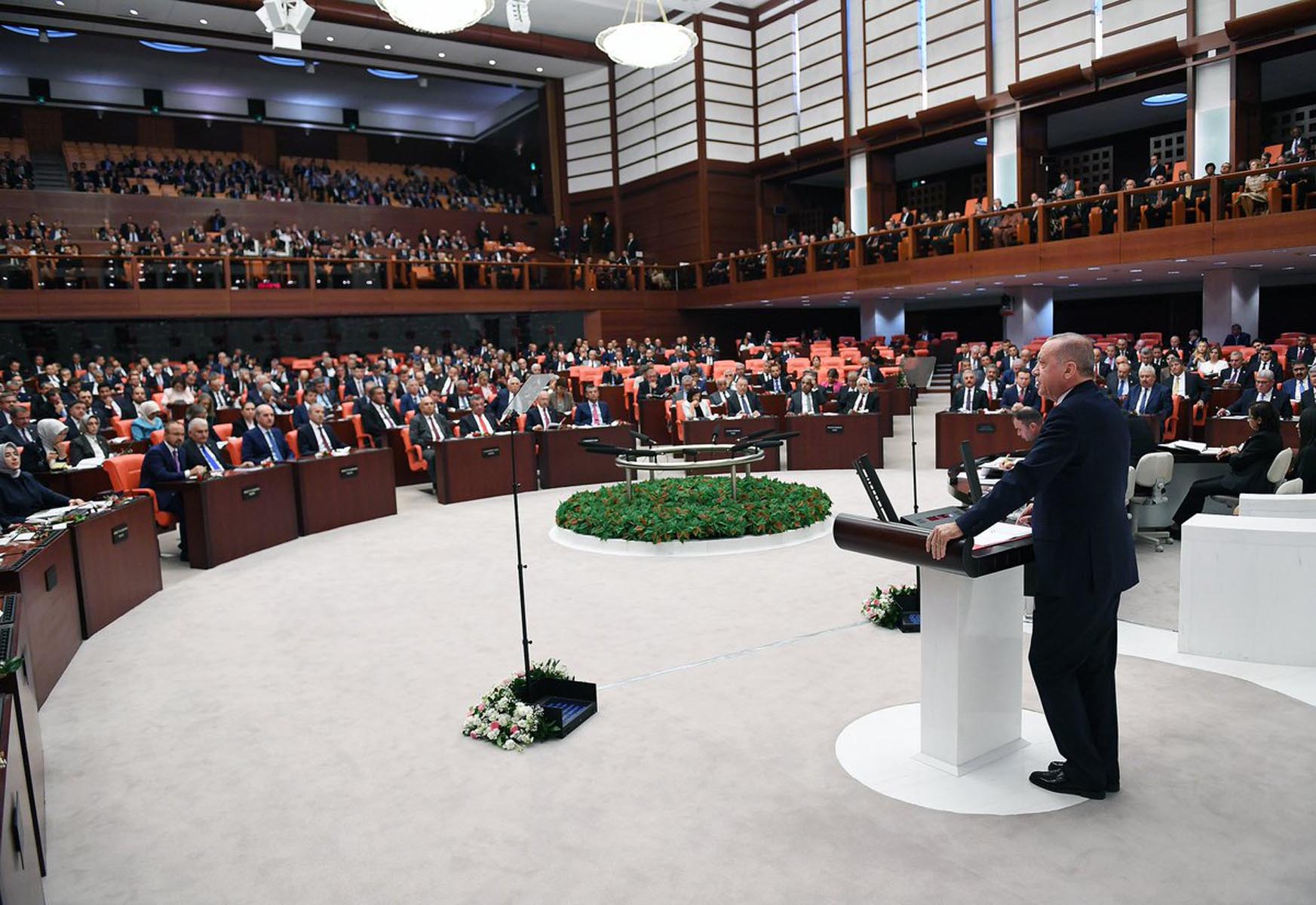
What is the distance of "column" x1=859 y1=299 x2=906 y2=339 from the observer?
895 inches

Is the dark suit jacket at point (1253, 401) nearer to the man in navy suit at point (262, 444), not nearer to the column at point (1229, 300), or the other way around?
the column at point (1229, 300)

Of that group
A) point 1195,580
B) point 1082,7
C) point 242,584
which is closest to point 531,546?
point 242,584

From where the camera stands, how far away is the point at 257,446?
348 inches

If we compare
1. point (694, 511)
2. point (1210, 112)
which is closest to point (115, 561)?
point (694, 511)

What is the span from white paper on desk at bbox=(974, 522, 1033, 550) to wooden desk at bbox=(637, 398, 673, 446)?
1074cm

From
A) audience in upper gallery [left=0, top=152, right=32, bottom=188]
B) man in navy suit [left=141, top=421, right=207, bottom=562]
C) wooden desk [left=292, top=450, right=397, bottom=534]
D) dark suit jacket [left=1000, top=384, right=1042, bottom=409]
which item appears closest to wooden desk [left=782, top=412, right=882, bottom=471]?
dark suit jacket [left=1000, top=384, right=1042, bottom=409]

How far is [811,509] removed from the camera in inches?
305

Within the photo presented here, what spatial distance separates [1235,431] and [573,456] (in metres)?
7.17

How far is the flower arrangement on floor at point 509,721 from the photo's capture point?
3793mm

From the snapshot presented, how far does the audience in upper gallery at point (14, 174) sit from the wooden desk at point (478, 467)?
56.4ft

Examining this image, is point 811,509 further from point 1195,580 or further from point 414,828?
point 414,828

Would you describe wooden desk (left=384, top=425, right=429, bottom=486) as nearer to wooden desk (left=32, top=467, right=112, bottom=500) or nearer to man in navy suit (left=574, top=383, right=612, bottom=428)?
man in navy suit (left=574, top=383, right=612, bottom=428)

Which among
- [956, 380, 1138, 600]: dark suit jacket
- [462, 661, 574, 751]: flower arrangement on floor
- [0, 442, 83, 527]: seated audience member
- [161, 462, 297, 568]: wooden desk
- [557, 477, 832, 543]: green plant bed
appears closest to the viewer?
[956, 380, 1138, 600]: dark suit jacket

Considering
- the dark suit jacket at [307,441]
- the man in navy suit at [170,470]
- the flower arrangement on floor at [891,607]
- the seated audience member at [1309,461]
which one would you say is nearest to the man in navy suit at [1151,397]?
the seated audience member at [1309,461]
